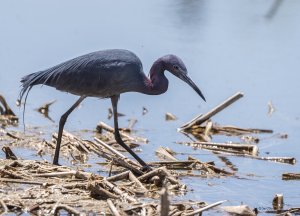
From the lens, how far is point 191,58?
634 inches

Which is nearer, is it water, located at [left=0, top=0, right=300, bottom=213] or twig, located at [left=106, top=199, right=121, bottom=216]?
twig, located at [left=106, top=199, right=121, bottom=216]

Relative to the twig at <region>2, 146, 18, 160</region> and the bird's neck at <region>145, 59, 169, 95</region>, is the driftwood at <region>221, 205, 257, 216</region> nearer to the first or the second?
the bird's neck at <region>145, 59, 169, 95</region>

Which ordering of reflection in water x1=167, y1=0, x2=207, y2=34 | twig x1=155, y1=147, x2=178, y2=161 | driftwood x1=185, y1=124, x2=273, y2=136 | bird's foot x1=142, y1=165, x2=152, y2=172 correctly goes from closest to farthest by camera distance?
bird's foot x1=142, y1=165, x2=152, y2=172
twig x1=155, y1=147, x2=178, y2=161
driftwood x1=185, y1=124, x2=273, y2=136
reflection in water x1=167, y1=0, x2=207, y2=34

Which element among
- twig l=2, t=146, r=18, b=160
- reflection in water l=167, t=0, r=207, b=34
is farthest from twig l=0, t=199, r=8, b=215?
reflection in water l=167, t=0, r=207, b=34

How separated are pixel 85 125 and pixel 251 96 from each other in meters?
2.96

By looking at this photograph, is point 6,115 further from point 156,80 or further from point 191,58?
point 191,58

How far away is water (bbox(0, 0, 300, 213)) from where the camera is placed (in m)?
11.4

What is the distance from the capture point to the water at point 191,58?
11422 millimetres

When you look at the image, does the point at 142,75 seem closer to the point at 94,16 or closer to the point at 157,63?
the point at 157,63

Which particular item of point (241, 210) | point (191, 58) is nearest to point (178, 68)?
point (241, 210)

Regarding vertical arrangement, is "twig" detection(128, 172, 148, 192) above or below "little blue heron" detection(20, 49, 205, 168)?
below

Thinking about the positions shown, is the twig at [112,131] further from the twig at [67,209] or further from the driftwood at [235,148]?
the twig at [67,209]

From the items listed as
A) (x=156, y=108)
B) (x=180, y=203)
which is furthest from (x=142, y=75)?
(x=156, y=108)

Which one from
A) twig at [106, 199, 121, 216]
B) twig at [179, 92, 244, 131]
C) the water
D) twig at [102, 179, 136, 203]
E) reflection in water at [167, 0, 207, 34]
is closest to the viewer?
twig at [106, 199, 121, 216]
